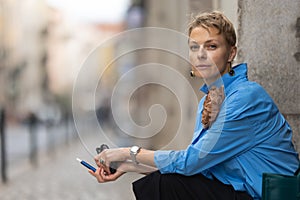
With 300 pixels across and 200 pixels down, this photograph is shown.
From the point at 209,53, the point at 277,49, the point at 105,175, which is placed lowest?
the point at 105,175

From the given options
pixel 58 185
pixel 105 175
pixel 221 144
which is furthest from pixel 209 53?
pixel 58 185

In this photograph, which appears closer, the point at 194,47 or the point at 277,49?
the point at 194,47

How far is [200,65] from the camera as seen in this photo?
251 cm

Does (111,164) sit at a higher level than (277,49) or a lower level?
lower

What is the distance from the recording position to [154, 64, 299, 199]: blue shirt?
229 centimetres

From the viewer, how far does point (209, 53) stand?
8.12 ft

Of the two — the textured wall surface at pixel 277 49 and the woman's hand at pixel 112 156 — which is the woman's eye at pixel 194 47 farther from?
the textured wall surface at pixel 277 49

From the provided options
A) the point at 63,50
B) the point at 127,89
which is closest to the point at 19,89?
the point at 63,50

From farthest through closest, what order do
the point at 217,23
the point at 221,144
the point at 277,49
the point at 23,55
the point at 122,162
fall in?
the point at 23,55, the point at 277,49, the point at 122,162, the point at 217,23, the point at 221,144

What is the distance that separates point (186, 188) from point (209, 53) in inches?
22.5

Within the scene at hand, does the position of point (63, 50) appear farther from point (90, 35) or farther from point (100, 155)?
point (100, 155)

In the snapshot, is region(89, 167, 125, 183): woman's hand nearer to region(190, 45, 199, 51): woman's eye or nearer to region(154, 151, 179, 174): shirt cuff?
region(154, 151, 179, 174): shirt cuff

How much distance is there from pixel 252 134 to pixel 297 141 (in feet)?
3.33

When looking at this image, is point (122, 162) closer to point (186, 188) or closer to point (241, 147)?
point (186, 188)
